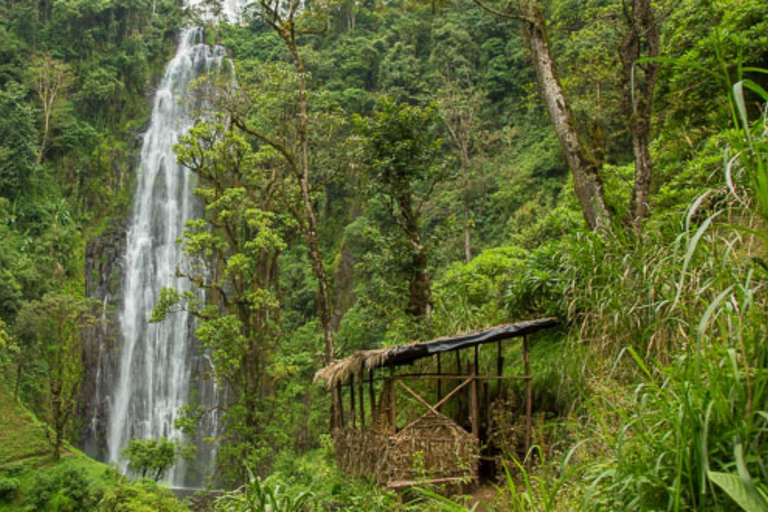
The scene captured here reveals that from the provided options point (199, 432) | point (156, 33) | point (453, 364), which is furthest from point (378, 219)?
point (156, 33)

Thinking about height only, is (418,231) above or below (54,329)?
above

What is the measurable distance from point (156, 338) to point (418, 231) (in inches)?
464

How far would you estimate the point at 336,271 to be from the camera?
24.3m

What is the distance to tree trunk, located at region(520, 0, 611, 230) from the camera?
675 centimetres

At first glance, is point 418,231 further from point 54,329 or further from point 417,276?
point 54,329

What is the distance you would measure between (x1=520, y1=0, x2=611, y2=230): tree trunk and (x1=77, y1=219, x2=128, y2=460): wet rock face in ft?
57.9

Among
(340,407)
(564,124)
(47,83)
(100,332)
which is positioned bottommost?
(340,407)

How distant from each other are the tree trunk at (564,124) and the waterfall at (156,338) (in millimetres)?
14745

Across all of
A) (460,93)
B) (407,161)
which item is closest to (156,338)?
(460,93)

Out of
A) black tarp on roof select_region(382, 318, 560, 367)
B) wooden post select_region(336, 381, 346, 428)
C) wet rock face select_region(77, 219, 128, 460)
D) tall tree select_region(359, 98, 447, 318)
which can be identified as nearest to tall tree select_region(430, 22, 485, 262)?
tall tree select_region(359, 98, 447, 318)

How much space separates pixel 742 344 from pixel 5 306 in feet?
70.9

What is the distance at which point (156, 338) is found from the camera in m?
22.5

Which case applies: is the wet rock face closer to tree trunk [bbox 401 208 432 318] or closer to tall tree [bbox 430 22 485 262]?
tall tree [bbox 430 22 485 262]

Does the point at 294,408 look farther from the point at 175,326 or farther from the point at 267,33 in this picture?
the point at 267,33
